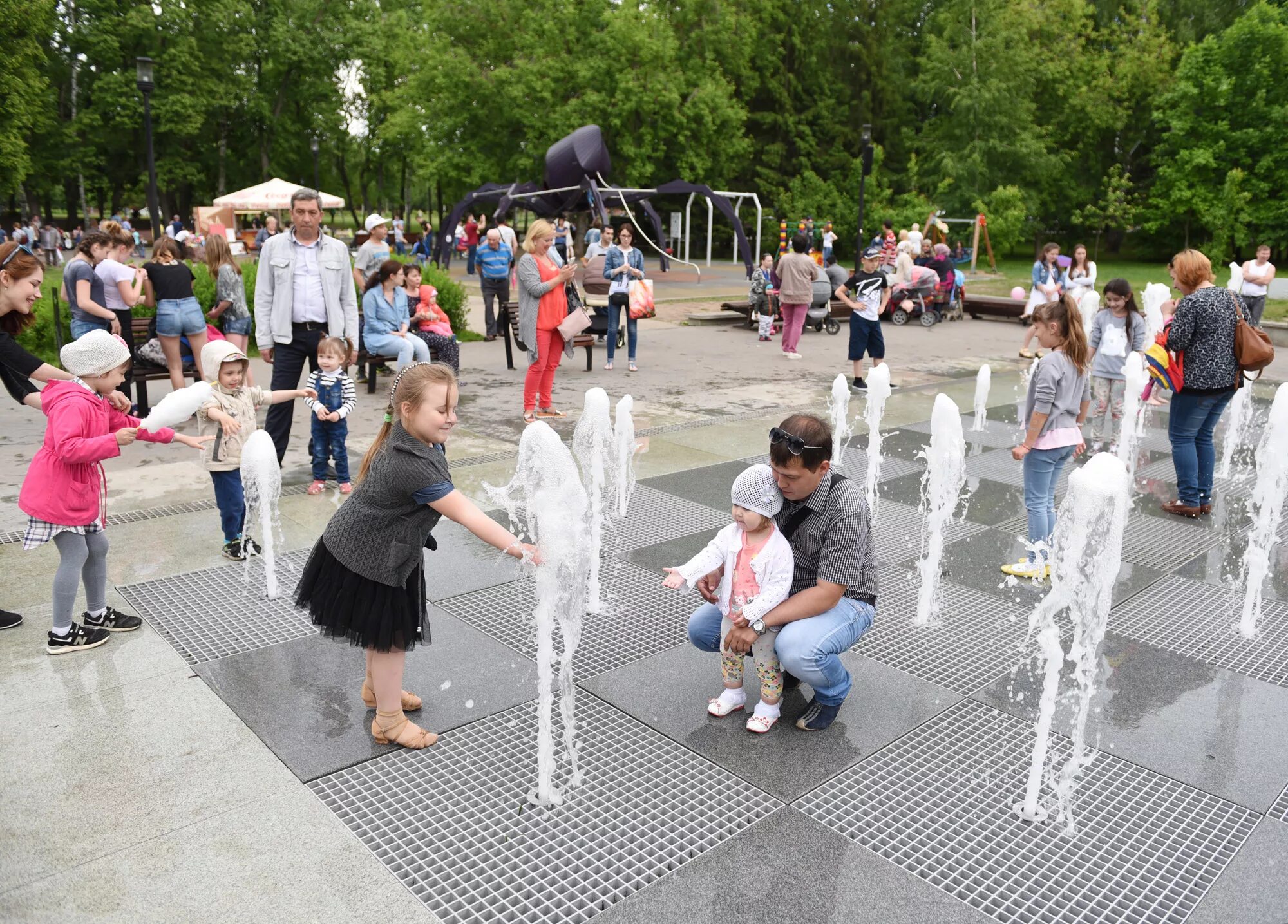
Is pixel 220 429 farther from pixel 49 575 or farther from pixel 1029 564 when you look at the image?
pixel 1029 564

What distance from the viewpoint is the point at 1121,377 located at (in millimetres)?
8766

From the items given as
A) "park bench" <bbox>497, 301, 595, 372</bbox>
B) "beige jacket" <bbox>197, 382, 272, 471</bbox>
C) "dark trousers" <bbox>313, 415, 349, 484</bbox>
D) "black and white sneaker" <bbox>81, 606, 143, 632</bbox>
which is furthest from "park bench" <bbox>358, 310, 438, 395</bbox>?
"black and white sneaker" <bbox>81, 606, 143, 632</bbox>

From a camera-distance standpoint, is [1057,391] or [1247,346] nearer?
[1057,391]

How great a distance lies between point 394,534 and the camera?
3338 millimetres

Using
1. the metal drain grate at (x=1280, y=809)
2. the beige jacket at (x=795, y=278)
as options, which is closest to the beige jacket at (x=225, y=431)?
the metal drain grate at (x=1280, y=809)

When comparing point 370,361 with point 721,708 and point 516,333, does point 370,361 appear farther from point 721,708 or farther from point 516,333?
point 721,708

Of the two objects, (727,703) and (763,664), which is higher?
(763,664)

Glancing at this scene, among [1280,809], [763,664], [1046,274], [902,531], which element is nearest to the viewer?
[1280,809]

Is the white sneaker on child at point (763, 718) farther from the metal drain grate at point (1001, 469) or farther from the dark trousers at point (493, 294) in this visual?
the dark trousers at point (493, 294)

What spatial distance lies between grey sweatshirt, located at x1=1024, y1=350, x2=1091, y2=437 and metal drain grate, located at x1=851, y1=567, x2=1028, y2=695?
1.01 metres

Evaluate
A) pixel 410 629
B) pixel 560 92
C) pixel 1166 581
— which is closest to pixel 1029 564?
pixel 1166 581

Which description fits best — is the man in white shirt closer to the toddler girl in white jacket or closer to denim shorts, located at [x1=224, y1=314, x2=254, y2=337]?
denim shorts, located at [x1=224, y1=314, x2=254, y2=337]

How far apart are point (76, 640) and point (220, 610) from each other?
25.6 inches

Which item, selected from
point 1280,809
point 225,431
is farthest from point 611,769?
point 225,431
